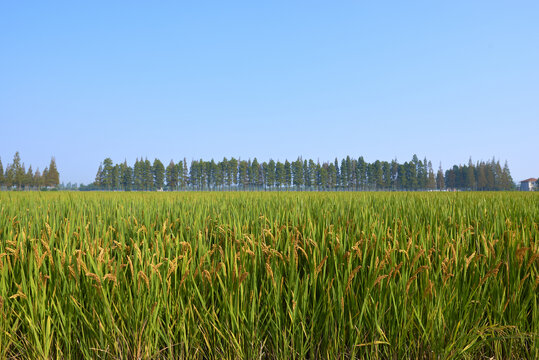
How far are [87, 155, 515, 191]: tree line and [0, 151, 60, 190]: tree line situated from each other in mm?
12474

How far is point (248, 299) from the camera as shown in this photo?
2.01m

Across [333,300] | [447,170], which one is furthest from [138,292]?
[447,170]

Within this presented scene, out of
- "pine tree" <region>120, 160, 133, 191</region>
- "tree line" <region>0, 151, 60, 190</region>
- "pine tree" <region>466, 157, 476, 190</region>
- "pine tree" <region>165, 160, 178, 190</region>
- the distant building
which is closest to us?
"tree line" <region>0, 151, 60, 190</region>

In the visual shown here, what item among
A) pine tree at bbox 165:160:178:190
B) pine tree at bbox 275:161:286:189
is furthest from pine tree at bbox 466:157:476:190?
pine tree at bbox 165:160:178:190

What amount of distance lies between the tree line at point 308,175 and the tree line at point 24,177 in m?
12.5

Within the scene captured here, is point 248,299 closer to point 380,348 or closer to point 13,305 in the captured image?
point 380,348

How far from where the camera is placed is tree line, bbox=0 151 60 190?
79.7 m

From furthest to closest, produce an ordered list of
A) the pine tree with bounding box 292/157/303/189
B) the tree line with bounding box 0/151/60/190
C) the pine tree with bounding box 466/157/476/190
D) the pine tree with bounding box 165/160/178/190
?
1. the pine tree with bounding box 292/157/303/189
2. the pine tree with bounding box 466/157/476/190
3. the pine tree with bounding box 165/160/178/190
4. the tree line with bounding box 0/151/60/190

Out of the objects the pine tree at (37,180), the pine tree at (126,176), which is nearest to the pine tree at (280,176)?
the pine tree at (126,176)

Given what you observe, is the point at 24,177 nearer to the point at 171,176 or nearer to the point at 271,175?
the point at 171,176

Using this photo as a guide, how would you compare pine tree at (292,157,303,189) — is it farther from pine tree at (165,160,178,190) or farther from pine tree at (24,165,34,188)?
pine tree at (24,165,34,188)

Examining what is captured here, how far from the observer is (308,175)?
10869cm

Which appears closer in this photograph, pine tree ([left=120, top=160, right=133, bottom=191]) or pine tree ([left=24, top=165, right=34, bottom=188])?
pine tree ([left=24, top=165, right=34, bottom=188])

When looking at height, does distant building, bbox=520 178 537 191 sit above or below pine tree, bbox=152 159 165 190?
below
